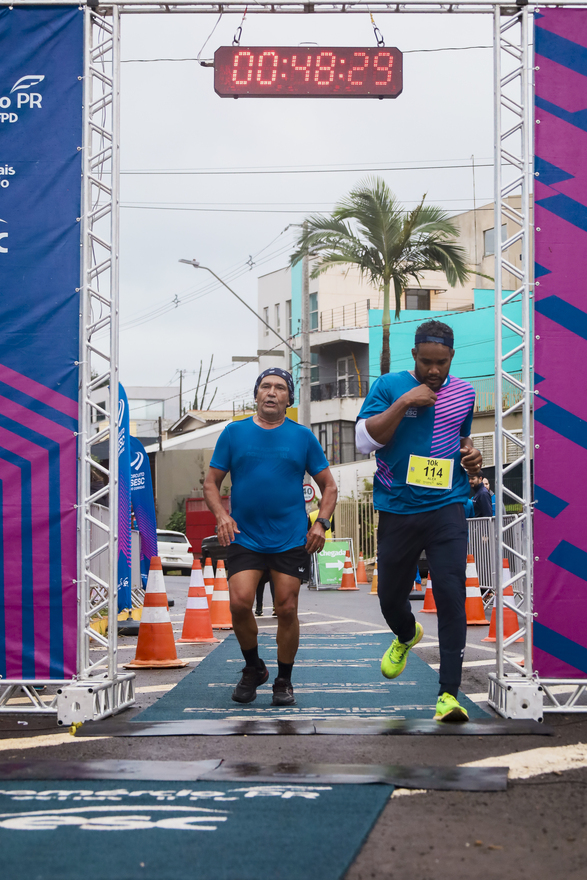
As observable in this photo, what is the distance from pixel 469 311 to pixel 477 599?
3135 centimetres

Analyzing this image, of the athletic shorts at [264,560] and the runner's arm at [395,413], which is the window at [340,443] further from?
the runner's arm at [395,413]

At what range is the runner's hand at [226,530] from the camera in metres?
6.50

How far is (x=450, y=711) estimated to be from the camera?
18.7ft

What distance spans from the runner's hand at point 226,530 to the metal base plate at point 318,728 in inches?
46.2

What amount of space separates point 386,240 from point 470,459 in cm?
2014

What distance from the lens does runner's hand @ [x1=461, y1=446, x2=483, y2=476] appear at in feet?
19.8

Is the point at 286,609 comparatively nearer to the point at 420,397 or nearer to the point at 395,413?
the point at 395,413

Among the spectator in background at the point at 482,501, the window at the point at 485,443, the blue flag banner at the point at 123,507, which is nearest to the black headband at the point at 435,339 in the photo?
the blue flag banner at the point at 123,507

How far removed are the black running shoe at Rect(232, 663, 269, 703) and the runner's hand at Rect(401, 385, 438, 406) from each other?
2.22 m

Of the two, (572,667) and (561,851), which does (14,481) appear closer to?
(572,667)

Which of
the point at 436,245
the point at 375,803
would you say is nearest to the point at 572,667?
the point at 375,803

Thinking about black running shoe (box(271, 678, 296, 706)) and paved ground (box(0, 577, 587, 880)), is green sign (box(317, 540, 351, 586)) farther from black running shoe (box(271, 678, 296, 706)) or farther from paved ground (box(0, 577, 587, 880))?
black running shoe (box(271, 678, 296, 706))

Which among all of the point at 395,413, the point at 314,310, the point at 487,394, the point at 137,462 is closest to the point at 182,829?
the point at 395,413

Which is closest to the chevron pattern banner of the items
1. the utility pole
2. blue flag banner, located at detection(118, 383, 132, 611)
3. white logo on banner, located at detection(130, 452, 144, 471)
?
blue flag banner, located at detection(118, 383, 132, 611)
